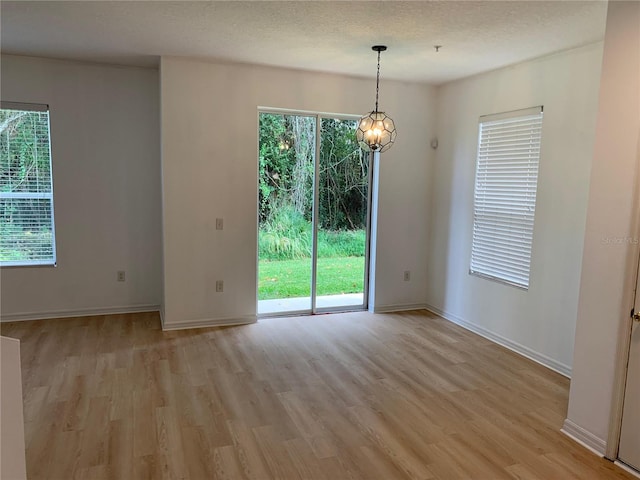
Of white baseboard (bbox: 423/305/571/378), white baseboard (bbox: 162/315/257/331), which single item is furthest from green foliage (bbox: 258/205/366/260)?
white baseboard (bbox: 423/305/571/378)

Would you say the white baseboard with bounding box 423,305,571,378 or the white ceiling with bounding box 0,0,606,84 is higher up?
the white ceiling with bounding box 0,0,606,84

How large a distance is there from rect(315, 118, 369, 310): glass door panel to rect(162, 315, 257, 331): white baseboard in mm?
848

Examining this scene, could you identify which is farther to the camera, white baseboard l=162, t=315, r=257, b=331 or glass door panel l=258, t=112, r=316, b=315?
glass door panel l=258, t=112, r=316, b=315

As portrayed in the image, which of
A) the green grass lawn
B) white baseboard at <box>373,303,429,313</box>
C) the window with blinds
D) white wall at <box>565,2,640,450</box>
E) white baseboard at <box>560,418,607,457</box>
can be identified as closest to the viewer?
white wall at <box>565,2,640,450</box>

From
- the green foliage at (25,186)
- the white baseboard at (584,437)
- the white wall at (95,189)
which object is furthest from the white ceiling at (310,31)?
the white baseboard at (584,437)

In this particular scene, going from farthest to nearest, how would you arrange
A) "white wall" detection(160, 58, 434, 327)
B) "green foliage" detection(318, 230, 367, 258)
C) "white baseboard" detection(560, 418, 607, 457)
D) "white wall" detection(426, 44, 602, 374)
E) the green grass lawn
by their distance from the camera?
"green foliage" detection(318, 230, 367, 258) → the green grass lawn → "white wall" detection(160, 58, 434, 327) → "white wall" detection(426, 44, 602, 374) → "white baseboard" detection(560, 418, 607, 457)

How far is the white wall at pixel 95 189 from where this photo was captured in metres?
4.57

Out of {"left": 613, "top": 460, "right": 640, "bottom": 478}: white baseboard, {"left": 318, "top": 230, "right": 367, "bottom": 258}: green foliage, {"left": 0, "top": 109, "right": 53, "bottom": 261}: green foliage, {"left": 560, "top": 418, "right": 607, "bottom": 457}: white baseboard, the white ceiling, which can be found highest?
the white ceiling

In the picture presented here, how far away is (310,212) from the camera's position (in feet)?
16.5

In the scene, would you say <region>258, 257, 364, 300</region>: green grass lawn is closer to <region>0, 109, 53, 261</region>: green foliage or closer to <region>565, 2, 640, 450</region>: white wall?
<region>0, 109, 53, 261</region>: green foliage

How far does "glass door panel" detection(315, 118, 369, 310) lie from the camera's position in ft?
16.5

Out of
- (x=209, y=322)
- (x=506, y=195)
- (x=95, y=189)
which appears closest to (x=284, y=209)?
(x=209, y=322)

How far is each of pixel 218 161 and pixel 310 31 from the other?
169 cm

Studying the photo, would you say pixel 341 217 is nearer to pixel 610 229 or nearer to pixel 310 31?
pixel 310 31
